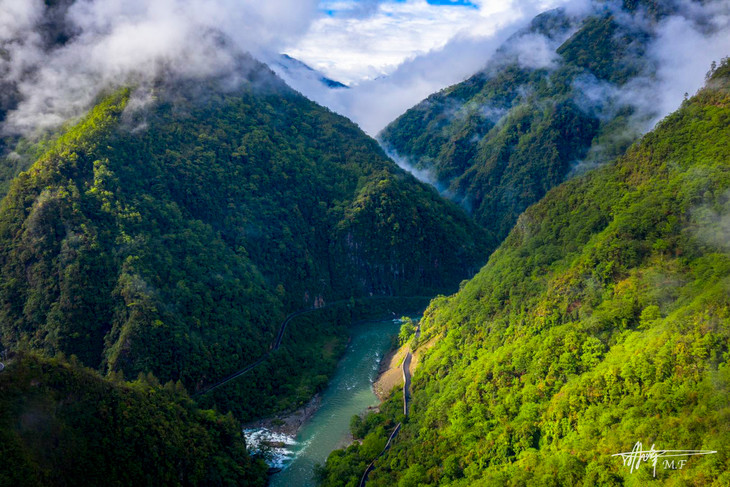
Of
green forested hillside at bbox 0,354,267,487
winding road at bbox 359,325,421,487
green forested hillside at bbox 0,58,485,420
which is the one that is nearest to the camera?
green forested hillside at bbox 0,354,267,487

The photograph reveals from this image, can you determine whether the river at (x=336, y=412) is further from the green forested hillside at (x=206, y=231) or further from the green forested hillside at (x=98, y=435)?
the green forested hillside at (x=206, y=231)

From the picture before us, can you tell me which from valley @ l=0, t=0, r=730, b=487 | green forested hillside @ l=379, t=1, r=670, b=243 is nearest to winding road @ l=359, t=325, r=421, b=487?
valley @ l=0, t=0, r=730, b=487

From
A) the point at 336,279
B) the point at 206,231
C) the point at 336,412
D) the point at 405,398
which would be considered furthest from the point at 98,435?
the point at 336,279

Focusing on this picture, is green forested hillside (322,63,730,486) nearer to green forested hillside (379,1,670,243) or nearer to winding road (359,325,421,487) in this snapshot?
winding road (359,325,421,487)

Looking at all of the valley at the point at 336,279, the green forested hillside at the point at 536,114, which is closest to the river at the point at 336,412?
the valley at the point at 336,279

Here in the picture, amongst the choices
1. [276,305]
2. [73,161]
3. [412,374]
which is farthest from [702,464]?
[73,161]

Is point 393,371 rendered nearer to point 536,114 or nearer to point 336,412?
point 336,412
